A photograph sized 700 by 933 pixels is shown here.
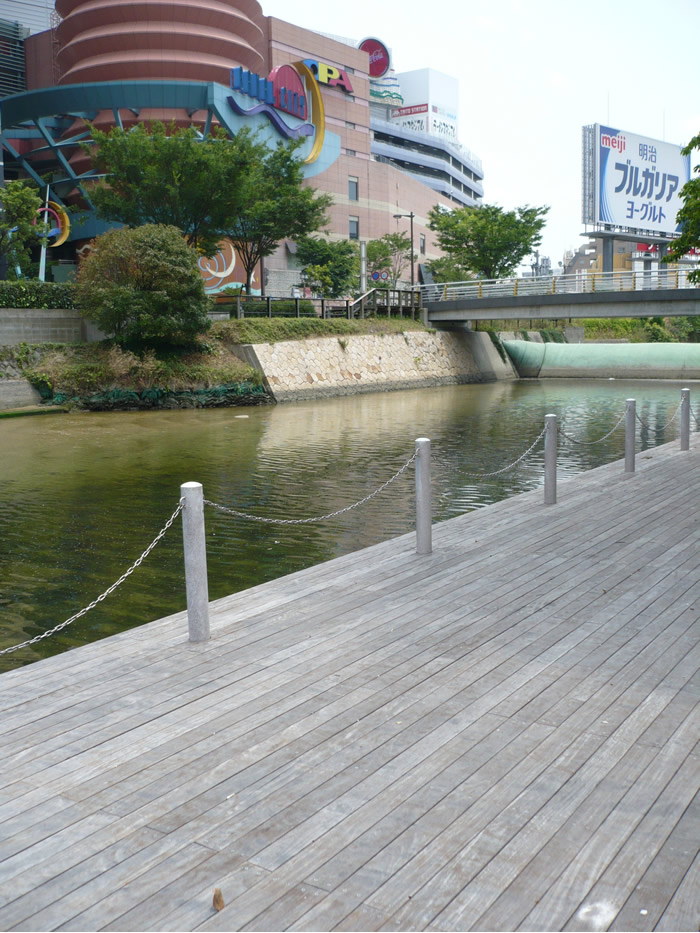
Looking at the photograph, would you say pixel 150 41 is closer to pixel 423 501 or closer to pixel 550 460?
pixel 550 460

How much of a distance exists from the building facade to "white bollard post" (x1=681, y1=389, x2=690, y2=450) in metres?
40.4

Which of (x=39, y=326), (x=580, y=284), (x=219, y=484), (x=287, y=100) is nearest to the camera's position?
(x=219, y=484)

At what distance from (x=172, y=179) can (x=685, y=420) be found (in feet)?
95.0

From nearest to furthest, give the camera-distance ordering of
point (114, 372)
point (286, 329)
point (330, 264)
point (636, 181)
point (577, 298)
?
point (114, 372) < point (286, 329) < point (577, 298) < point (330, 264) < point (636, 181)

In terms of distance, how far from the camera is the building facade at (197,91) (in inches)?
2121

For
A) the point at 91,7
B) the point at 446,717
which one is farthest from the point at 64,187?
the point at 446,717

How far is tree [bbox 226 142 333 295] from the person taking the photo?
Result: 43.2 meters

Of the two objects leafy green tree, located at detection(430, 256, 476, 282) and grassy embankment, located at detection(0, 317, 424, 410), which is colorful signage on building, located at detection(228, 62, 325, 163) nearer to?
leafy green tree, located at detection(430, 256, 476, 282)

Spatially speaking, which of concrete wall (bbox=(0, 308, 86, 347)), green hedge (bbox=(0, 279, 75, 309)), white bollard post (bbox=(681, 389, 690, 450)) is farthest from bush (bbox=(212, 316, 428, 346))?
white bollard post (bbox=(681, 389, 690, 450))

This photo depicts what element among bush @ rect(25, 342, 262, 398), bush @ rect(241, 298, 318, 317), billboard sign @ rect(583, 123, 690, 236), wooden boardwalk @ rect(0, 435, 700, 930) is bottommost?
wooden boardwalk @ rect(0, 435, 700, 930)

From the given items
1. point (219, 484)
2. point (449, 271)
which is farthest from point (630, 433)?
point (449, 271)

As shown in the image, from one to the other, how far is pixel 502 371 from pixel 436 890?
5354 centimetres

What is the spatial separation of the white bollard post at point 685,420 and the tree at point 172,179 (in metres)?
27.1

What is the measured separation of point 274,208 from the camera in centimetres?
4359
